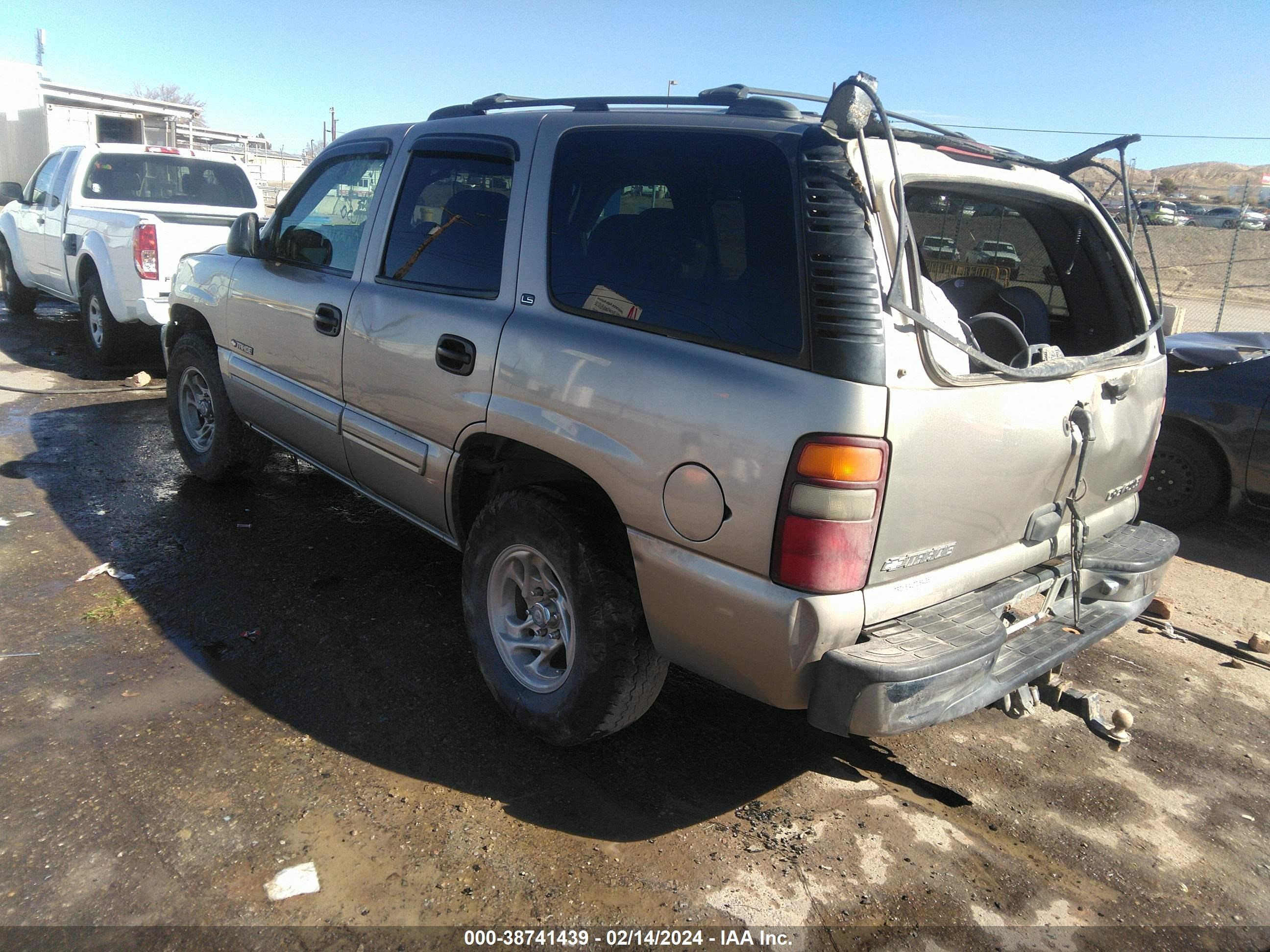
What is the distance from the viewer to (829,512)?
7.31 ft

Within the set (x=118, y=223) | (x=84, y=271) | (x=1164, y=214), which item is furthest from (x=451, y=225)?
(x=1164, y=214)

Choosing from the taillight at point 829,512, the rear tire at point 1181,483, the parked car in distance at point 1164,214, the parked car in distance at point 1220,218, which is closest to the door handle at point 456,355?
the taillight at point 829,512

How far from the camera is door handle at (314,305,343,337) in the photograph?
12.5 feet

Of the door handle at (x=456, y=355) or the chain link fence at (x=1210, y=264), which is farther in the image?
the chain link fence at (x=1210, y=264)

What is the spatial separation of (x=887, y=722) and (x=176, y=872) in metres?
2.01

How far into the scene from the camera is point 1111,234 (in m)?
3.42

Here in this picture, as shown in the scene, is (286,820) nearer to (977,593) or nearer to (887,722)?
(887,722)

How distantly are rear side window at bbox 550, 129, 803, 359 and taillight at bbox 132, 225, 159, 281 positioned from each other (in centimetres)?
572

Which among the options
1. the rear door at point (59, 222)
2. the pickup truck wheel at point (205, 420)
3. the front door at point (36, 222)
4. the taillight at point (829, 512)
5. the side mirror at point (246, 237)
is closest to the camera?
the taillight at point (829, 512)

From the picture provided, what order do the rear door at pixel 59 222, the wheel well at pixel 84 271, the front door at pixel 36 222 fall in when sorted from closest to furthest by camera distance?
the wheel well at pixel 84 271 → the rear door at pixel 59 222 → the front door at pixel 36 222

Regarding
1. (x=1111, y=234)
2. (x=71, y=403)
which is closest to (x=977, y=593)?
(x=1111, y=234)

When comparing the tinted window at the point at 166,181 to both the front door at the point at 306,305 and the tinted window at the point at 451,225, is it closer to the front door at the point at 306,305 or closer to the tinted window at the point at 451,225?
the front door at the point at 306,305

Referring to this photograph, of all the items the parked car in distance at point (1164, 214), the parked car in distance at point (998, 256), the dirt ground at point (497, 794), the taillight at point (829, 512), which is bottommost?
the dirt ground at point (497, 794)

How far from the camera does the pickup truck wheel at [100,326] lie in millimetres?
8055
